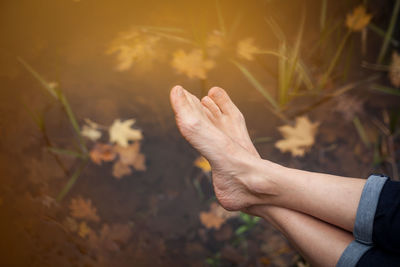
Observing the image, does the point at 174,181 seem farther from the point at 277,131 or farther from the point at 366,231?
the point at 366,231

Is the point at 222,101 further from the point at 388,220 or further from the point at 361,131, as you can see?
the point at 361,131

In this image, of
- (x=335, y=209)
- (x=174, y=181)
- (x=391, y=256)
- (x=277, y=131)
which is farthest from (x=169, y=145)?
(x=391, y=256)

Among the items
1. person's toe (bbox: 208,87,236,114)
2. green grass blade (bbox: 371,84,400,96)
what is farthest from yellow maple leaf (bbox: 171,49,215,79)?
green grass blade (bbox: 371,84,400,96)

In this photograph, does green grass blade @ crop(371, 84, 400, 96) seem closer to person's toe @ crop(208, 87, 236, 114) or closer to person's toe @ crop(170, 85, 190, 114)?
person's toe @ crop(208, 87, 236, 114)

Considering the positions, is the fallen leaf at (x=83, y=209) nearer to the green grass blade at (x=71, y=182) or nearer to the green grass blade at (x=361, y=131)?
the green grass blade at (x=71, y=182)

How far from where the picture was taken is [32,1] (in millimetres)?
1346

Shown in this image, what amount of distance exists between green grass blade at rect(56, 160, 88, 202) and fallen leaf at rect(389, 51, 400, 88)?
5.22ft

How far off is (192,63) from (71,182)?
31.1 inches

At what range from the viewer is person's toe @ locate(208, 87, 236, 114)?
103cm

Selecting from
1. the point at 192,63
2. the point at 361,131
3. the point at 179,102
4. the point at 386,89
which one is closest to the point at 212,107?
the point at 179,102

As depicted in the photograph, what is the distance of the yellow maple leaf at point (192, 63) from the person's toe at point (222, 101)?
0.30 m

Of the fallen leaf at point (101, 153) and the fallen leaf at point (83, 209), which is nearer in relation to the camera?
the fallen leaf at point (83, 209)

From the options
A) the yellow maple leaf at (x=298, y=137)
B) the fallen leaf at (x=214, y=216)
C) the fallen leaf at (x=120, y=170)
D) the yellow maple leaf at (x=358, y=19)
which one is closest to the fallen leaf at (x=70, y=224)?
the fallen leaf at (x=120, y=170)

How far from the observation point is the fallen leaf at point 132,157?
119cm
